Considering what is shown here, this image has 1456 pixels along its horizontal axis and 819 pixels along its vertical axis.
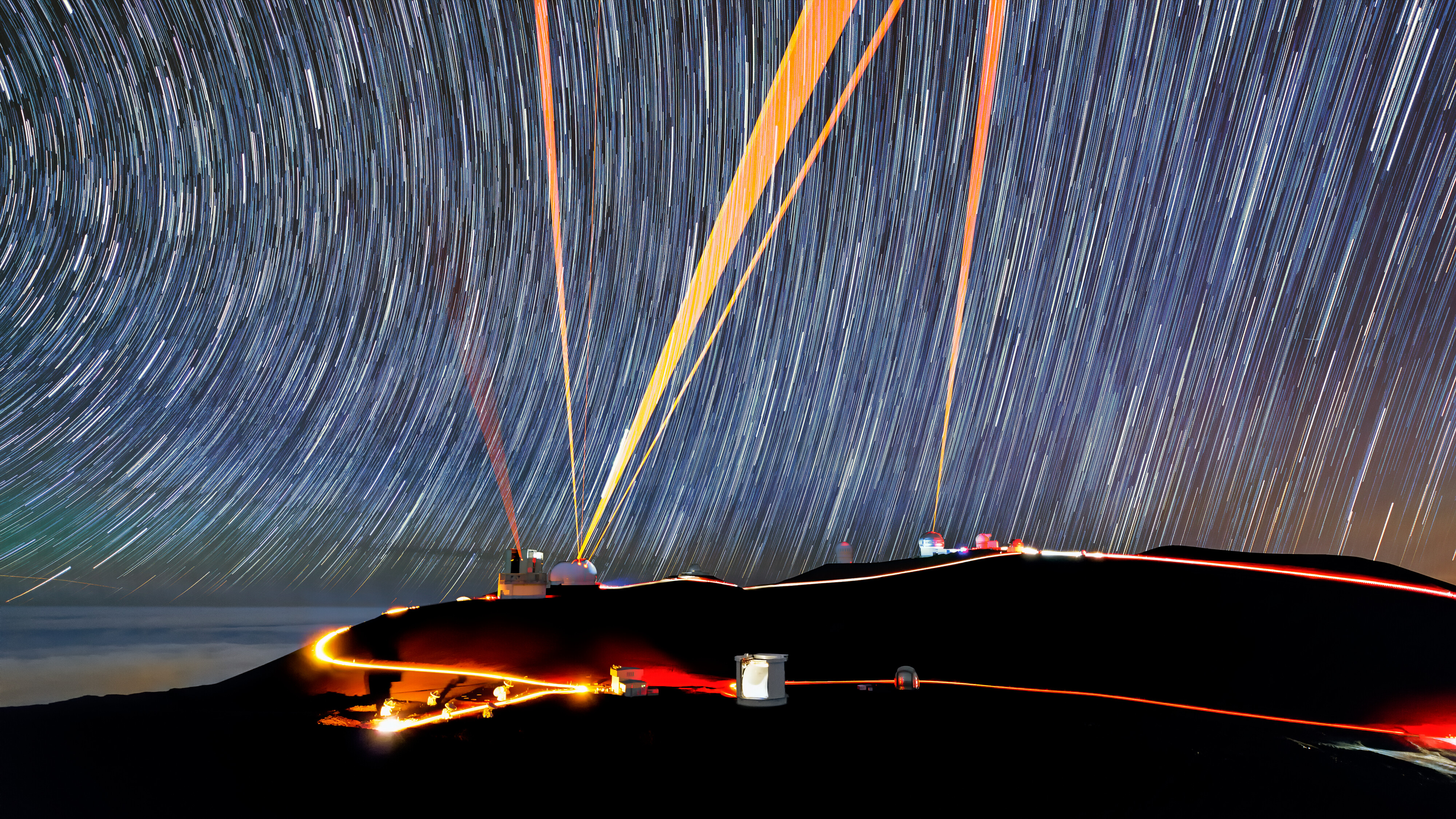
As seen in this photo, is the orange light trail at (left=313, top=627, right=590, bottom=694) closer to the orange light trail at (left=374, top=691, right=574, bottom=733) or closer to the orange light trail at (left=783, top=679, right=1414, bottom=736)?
the orange light trail at (left=374, top=691, right=574, bottom=733)

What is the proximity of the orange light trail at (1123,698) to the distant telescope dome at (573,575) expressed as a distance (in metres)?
8.02

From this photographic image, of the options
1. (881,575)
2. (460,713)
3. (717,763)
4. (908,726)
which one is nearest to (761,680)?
(908,726)

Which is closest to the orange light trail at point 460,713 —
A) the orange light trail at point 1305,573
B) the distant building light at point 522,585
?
the distant building light at point 522,585

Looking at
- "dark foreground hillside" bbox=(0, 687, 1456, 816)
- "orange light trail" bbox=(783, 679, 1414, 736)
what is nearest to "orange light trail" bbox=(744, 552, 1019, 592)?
"orange light trail" bbox=(783, 679, 1414, 736)

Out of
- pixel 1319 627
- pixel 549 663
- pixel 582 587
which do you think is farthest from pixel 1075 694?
pixel 582 587

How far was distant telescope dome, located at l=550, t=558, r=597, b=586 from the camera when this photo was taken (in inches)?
856

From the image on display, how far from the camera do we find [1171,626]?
15.0 metres

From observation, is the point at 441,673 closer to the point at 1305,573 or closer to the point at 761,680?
the point at 761,680

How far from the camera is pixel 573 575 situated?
71.6 feet

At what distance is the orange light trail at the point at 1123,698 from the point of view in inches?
454

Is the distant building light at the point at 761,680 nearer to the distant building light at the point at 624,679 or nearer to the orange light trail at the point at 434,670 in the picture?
the distant building light at the point at 624,679

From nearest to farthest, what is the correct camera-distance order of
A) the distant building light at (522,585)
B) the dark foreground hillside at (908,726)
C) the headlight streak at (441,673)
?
the dark foreground hillside at (908,726), the headlight streak at (441,673), the distant building light at (522,585)

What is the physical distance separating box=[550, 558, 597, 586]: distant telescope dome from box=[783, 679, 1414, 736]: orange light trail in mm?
8020

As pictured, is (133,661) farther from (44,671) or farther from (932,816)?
(932,816)
